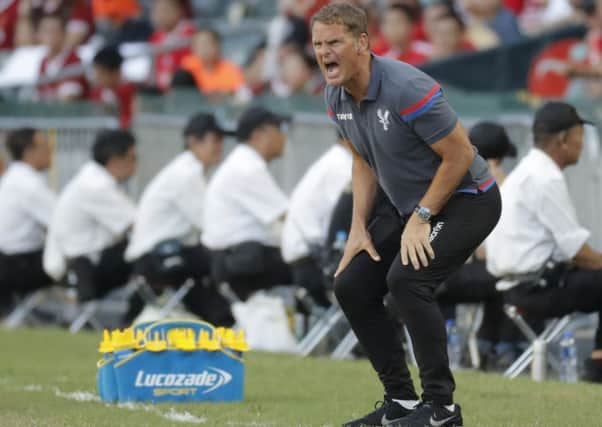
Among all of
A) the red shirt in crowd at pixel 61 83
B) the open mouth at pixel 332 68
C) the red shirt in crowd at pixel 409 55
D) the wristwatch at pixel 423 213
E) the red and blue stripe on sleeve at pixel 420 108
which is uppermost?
the open mouth at pixel 332 68

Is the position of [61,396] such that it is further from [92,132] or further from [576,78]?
[92,132]

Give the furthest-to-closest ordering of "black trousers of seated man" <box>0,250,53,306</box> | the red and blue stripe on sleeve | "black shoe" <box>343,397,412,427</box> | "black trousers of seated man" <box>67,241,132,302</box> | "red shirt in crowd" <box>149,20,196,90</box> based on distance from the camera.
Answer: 1. "red shirt in crowd" <box>149,20,196,90</box>
2. "black trousers of seated man" <box>0,250,53,306</box>
3. "black trousers of seated man" <box>67,241,132,302</box>
4. "black shoe" <box>343,397,412,427</box>
5. the red and blue stripe on sleeve

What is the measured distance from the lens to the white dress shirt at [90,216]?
15070 millimetres

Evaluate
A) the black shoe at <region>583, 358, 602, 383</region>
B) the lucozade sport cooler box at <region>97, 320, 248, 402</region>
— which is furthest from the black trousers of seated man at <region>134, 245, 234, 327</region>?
the lucozade sport cooler box at <region>97, 320, 248, 402</region>

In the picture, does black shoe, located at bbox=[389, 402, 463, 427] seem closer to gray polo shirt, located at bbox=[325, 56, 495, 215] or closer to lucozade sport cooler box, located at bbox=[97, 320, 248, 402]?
gray polo shirt, located at bbox=[325, 56, 495, 215]

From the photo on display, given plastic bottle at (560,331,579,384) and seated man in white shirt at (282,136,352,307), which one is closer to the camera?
plastic bottle at (560,331,579,384)

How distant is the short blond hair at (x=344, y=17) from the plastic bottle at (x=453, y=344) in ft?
14.3

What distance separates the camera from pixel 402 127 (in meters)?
7.39

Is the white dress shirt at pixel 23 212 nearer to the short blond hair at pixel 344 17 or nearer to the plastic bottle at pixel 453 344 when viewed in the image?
the plastic bottle at pixel 453 344

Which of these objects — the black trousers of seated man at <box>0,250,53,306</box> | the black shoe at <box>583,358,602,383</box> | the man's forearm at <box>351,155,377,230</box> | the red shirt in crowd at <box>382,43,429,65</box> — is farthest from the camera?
the red shirt in crowd at <box>382,43,429,65</box>

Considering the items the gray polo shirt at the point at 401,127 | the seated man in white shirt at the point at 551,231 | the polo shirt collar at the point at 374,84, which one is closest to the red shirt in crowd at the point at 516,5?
the seated man in white shirt at the point at 551,231

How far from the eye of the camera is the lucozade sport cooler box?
896 centimetres

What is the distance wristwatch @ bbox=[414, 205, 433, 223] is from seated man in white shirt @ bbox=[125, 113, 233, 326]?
6.90 metres

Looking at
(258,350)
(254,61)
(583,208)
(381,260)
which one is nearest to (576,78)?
(583,208)
